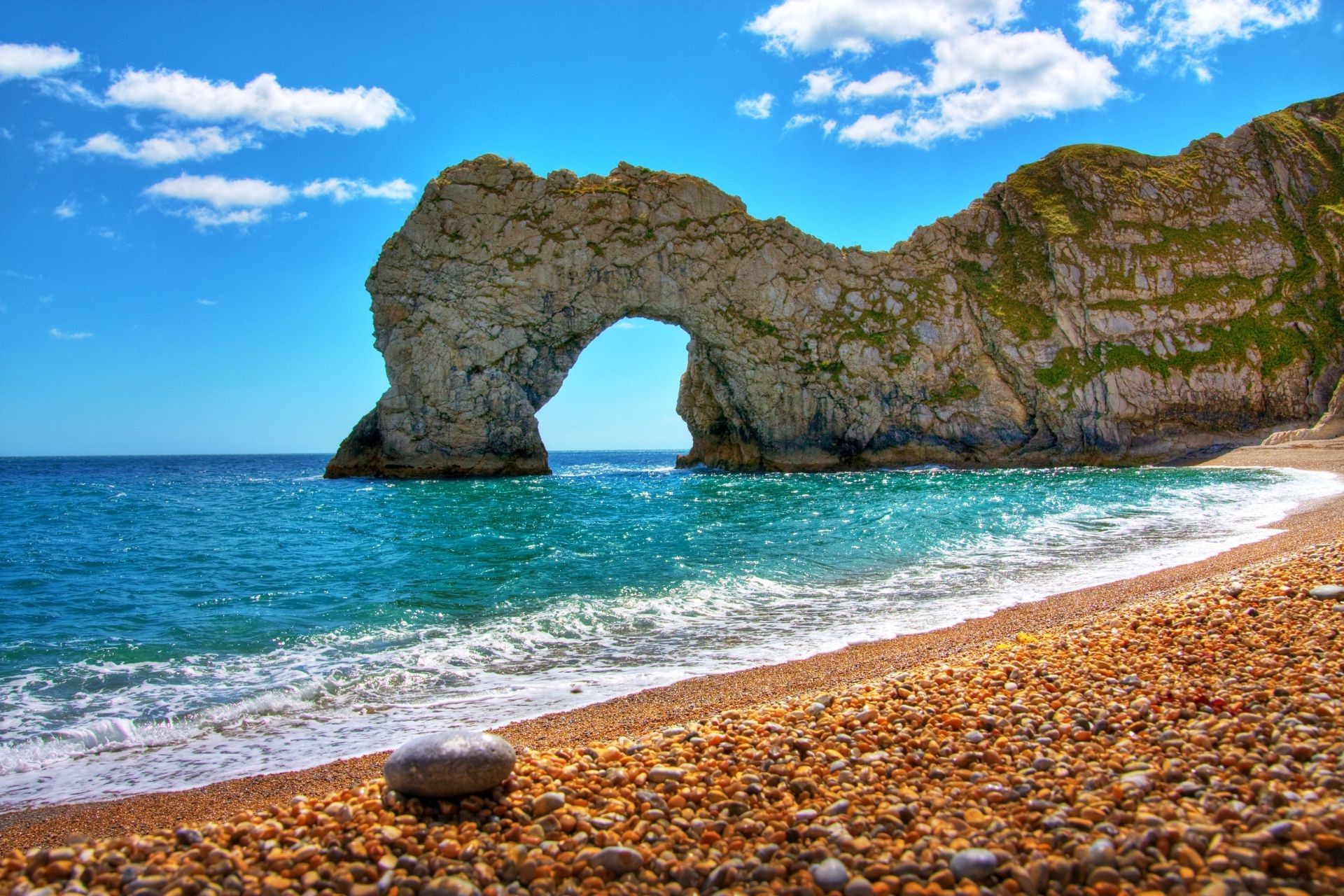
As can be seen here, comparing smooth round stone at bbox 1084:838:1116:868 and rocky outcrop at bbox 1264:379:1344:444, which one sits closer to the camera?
smooth round stone at bbox 1084:838:1116:868

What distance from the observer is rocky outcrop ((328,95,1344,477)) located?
46844mm

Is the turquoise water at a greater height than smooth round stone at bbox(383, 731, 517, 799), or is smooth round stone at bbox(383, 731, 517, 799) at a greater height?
smooth round stone at bbox(383, 731, 517, 799)

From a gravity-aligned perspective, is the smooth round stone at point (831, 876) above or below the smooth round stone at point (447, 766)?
below

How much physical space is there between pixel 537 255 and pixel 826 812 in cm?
4624

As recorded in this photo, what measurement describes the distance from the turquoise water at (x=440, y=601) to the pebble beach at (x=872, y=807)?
139 cm

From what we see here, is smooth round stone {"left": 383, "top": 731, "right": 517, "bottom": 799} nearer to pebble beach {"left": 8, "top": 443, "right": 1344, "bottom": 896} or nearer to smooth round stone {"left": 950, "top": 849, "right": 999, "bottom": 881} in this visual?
pebble beach {"left": 8, "top": 443, "right": 1344, "bottom": 896}

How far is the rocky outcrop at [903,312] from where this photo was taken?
46.8 meters

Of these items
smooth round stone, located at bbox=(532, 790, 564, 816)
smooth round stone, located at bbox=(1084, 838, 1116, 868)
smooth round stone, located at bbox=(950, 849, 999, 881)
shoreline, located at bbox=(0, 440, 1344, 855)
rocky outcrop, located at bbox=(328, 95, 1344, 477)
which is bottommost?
shoreline, located at bbox=(0, 440, 1344, 855)

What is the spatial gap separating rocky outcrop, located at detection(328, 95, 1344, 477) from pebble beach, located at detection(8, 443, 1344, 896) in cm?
4348

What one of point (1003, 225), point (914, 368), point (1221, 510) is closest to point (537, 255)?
point (914, 368)

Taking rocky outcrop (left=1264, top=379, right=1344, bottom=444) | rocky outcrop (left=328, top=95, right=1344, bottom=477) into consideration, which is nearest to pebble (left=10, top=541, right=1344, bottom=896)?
rocky outcrop (left=328, top=95, right=1344, bottom=477)

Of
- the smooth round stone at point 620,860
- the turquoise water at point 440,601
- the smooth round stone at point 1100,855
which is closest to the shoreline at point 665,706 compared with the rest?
the turquoise water at point 440,601

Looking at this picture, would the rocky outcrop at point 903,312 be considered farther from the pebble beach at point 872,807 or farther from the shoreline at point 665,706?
the pebble beach at point 872,807

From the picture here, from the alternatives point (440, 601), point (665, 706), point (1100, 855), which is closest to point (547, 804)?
point (1100, 855)
